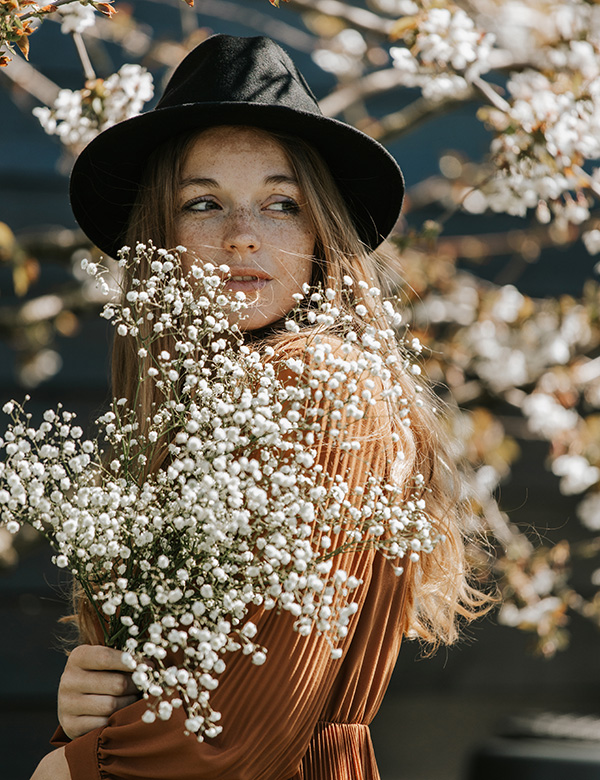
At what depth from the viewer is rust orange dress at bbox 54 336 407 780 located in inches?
51.0

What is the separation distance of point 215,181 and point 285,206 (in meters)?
0.15

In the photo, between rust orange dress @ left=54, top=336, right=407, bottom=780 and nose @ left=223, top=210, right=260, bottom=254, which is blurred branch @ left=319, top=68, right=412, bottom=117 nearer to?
nose @ left=223, top=210, right=260, bottom=254

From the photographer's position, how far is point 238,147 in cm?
179

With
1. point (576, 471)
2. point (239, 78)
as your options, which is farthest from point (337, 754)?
point (576, 471)

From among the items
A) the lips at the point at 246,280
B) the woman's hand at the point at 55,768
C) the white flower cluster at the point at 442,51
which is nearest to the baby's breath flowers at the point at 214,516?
the woman's hand at the point at 55,768

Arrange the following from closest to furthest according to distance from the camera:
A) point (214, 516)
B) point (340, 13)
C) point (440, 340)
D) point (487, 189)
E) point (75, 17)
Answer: point (214, 516), point (75, 17), point (487, 189), point (340, 13), point (440, 340)

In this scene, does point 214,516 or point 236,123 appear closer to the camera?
point 214,516

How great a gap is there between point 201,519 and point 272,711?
335mm

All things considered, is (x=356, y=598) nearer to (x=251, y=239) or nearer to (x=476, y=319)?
(x=251, y=239)

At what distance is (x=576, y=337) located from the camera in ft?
11.6

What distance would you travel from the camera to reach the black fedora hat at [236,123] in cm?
177

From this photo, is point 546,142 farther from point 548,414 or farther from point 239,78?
point 548,414

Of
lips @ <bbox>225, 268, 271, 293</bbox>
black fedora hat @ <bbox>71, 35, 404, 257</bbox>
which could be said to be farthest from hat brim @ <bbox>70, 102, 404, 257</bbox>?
lips @ <bbox>225, 268, 271, 293</bbox>

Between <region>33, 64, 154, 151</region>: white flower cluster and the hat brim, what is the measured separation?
14.4 inches
